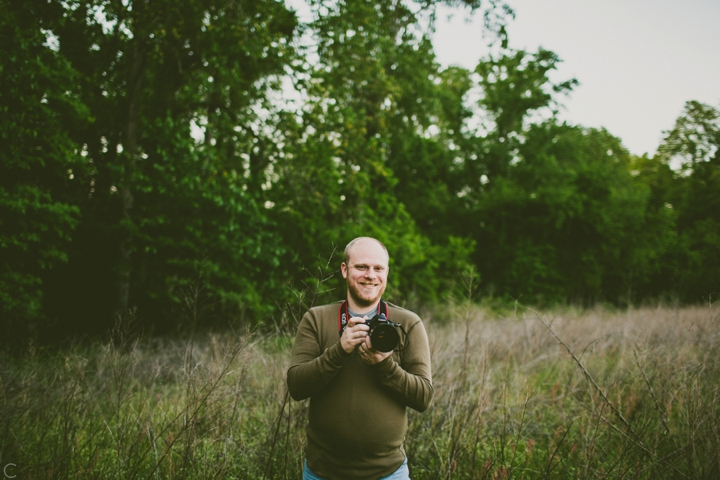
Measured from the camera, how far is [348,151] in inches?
383

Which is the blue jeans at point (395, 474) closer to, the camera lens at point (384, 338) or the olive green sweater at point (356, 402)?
the olive green sweater at point (356, 402)

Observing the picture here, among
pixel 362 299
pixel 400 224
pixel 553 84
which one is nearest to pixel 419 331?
pixel 362 299

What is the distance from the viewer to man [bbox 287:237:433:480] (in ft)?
5.76

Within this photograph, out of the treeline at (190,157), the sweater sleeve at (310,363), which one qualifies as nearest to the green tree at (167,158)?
Answer: the treeline at (190,157)

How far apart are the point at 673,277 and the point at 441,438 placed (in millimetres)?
15882

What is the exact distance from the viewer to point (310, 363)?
1783 mm

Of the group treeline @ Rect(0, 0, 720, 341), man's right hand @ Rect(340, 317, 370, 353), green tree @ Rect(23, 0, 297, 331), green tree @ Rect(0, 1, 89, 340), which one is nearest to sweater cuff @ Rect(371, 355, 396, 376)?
man's right hand @ Rect(340, 317, 370, 353)

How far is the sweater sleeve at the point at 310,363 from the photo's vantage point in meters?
1.73

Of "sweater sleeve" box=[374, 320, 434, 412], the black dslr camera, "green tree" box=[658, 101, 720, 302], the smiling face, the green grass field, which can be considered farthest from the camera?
"green tree" box=[658, 101, 720, 302]

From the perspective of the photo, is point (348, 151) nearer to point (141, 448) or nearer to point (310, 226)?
point (310, 226)

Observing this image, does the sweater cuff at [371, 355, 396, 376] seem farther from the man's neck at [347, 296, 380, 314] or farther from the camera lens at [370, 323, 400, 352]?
the man's neck at [347, 296, 380, 314]

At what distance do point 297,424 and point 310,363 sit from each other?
1550 millimetres

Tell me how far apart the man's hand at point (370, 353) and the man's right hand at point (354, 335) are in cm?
3

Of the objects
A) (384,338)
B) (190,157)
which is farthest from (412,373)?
(190,157)
